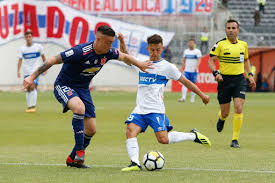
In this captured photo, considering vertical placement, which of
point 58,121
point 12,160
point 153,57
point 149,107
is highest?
point 153,57

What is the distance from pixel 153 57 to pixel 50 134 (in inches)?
202

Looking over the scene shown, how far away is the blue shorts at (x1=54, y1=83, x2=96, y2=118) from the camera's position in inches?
341

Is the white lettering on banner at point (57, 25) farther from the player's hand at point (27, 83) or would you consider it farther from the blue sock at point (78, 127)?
the player's hand at point (27, 83)

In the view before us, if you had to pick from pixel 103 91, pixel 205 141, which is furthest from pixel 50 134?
pixel 103 91

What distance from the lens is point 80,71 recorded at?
866cm

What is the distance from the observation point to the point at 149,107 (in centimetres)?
884

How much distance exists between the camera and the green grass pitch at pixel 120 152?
306 inches

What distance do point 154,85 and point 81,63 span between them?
1.11 m

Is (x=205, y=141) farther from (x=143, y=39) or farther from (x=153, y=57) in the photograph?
(x=143, y=39)

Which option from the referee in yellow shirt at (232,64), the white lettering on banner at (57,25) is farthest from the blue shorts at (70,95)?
the white lettering on banner at (57,25)

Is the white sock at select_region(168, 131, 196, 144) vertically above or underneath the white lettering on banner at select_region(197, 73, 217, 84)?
above

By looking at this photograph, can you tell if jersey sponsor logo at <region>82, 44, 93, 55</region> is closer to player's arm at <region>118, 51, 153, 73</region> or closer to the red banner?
player's arm at <region>118, 51, 153, 73</region>

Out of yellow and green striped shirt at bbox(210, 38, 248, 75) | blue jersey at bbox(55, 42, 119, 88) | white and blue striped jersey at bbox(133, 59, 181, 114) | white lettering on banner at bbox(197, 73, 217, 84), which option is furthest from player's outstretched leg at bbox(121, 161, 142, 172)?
white lettering on banner at bbox(197, 73, 217, 84)

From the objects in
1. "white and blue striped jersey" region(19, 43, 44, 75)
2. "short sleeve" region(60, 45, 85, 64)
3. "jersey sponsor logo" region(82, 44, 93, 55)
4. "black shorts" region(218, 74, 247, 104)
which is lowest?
"white and blue striped jersey" region(19, 43, 44, 75)
